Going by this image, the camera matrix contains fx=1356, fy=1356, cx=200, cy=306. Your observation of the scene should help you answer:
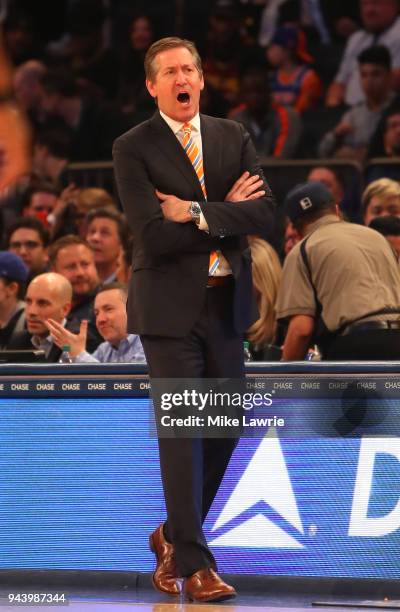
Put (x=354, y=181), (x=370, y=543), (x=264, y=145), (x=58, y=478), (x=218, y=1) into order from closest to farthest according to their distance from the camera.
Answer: (x=370, y=543) → (x=58, y=478) → (x=354, y=181) → (x=264, y=145) → (x=218, y=1)

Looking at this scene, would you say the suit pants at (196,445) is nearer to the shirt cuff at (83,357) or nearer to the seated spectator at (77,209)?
the shirt cuff at (83,357)

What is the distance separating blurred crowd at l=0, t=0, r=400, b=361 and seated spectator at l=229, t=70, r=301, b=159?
1 cm

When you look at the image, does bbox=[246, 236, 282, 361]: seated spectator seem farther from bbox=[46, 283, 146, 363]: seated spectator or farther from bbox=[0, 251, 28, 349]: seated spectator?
bbox=[0, 251, 28, 349]: seated spectator

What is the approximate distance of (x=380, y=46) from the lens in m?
11.9

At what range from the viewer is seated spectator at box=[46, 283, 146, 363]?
7.40 metres

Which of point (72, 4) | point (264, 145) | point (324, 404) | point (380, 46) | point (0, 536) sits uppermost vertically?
point (72, 4)

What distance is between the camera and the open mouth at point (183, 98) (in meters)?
5.30

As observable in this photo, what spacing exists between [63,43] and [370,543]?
1051cm

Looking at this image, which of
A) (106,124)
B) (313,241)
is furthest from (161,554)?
(106,124)

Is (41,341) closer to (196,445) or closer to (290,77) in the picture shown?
(196,445)

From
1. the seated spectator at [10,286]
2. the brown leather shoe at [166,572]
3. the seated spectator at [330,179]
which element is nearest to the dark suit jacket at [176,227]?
the brown leather shoe at [166,572]

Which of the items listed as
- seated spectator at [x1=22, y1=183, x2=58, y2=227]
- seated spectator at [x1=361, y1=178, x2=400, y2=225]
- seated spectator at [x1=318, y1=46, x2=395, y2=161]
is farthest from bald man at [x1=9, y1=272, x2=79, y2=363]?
seated spectator at [x1=318, y1=46, x2=395, y2=161]

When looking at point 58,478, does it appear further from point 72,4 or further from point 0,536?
point 72,4

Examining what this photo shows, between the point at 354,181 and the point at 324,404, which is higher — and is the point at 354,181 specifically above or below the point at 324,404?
above
